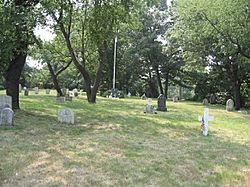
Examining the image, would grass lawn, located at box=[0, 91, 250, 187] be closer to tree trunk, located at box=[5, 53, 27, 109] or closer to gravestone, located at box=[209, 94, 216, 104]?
tree trunk, located at box=[5, 53, 27, 109]

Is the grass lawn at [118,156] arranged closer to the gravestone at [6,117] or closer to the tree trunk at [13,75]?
the gravestone at [6,117]

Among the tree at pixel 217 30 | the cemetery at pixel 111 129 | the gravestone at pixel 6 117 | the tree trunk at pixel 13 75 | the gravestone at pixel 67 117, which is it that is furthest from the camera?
the tree at pixel 217 30

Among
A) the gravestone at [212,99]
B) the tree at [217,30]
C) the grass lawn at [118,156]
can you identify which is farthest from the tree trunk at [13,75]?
the gravestone at [212,99]

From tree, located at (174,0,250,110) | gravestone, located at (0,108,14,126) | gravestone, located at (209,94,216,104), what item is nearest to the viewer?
gravestone, located at (0,108,14,126)

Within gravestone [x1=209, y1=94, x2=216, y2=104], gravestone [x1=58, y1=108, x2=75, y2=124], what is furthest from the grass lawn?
gravestone [x1=209, y1=94, x2=216, y2=104]

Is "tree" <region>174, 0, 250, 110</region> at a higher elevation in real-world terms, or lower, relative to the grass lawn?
higher

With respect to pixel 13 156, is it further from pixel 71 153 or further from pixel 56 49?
pixel 56 49

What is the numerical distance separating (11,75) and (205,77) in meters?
27.6

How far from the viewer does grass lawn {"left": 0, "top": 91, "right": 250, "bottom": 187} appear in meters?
5.55

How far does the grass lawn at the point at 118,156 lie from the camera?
5.55m

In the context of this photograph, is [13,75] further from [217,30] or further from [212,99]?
[212,99]

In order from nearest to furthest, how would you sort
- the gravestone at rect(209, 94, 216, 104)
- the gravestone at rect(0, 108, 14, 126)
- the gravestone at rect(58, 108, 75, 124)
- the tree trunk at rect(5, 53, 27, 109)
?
the gravestone at rect(0, 108, 14, 126) < the gravestone at rect(58, 108, 75, 124) < the tree trunk at rect(5, 53, 27, 109) < the gravestone at rect(209, 94, 216, 104)

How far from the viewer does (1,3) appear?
11.8 meters

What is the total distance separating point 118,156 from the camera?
22.9ft
